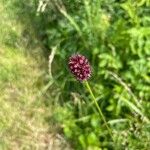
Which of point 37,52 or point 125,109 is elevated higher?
point 37,52

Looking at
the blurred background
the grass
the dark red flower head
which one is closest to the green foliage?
the blurred background

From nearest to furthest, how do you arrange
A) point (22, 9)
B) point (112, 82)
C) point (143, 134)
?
point (143, 134), point (112, 82), point (22, 9)

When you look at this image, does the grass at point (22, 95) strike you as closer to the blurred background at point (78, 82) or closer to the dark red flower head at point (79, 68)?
the blurred background at point (78, 82)

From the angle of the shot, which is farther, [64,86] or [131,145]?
[64,86]

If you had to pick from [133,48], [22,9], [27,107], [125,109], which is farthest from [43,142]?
[22,9]

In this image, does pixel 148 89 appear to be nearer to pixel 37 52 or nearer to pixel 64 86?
pixel 64 86

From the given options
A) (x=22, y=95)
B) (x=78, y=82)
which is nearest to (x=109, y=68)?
(x=78, y=82)

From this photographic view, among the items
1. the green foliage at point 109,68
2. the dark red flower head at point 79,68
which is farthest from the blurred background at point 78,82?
the dark red flower head at point 79,68

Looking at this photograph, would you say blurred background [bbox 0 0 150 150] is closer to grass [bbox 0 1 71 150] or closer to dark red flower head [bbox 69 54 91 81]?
grass [bbox 0 1 71 150]
